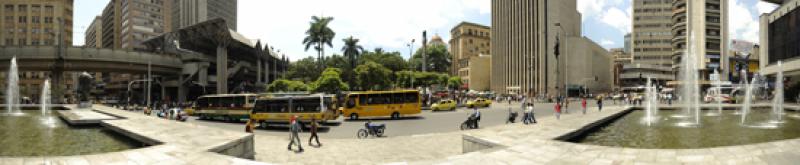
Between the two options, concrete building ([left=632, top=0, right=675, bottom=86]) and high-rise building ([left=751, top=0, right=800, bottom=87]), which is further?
concrete building ([left=632, top=0, right=675, bottom=86])

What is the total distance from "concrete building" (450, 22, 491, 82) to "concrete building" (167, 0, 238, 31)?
69.4 meters

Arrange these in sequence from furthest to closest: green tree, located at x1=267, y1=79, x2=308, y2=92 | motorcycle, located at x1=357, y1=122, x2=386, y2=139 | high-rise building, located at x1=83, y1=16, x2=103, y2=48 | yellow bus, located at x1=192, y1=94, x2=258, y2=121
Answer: high-rise building, located at x1=83, y1=16, x2=103, y2=48
green tree, located at x1=267, y1=79, x2=308, y2=92
yellow bus, located at x1=192, y1=94, x2=258, y2=121
motorcycle, located at x1=357, y1=122, x2=386, y2=139

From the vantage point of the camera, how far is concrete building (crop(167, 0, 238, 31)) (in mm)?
123750

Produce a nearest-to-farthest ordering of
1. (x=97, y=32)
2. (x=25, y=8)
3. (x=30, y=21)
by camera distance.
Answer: (x=25, y=8), (x=30, y=21), (x=97, y=32)

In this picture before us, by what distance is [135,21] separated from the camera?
336ft

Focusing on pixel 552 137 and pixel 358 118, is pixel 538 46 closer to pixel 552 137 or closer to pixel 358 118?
pixel 358 118

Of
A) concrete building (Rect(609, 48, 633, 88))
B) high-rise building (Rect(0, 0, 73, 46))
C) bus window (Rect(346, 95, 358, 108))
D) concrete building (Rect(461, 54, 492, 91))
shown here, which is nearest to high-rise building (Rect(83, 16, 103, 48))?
high-rise building (Rect(0, 0, 73, 46))

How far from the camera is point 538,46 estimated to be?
86250 millimetres

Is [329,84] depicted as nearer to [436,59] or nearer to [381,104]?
[381,104]

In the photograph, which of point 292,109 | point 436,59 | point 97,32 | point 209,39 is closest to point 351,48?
point 209,39

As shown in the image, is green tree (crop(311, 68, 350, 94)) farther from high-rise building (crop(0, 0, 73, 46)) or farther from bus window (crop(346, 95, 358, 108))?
high-rise building (crop(0, 0, 73, 46))

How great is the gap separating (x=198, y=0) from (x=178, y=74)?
199 ft

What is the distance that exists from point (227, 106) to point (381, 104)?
11326 millimetres

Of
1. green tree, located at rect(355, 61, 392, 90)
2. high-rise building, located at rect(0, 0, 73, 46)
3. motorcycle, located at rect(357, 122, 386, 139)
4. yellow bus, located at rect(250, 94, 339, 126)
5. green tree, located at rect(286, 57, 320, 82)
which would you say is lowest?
motorcycle, located at rect(357, 122, 386, 139)
